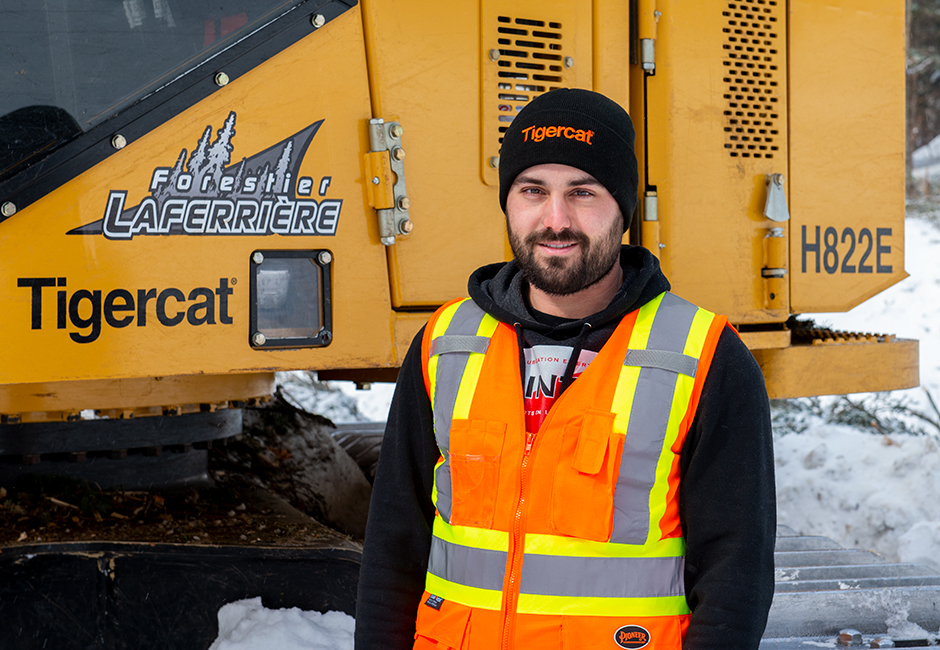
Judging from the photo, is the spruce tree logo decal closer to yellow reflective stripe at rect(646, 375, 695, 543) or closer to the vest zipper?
the vest zipper

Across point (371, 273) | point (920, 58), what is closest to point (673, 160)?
point (371, 273)

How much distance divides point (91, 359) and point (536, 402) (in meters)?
1.32

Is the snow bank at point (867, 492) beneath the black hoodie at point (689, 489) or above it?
beneath

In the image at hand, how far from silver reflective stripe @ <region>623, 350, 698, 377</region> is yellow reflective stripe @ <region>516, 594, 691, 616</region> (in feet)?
1.34

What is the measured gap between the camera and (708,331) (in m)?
1.70

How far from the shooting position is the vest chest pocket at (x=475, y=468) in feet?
5.52

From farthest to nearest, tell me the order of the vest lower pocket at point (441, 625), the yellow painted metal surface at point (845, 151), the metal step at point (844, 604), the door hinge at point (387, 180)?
the yellow painted metal surface at point (845, 151) < the metal step at point (844, 604) < the door hinge at point (387, 180) < the vest lower pocket at point (441, 625)

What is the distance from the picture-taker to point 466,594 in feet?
5.52

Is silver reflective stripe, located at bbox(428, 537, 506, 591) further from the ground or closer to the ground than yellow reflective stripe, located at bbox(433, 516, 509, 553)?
closer to the ground

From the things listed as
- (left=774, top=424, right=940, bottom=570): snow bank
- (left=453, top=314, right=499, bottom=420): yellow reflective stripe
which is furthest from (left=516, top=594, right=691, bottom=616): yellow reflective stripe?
(left=774, top=424, right=940, bottom=570): snow bank

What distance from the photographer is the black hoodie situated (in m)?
1.56

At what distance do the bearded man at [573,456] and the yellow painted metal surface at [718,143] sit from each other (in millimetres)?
1382

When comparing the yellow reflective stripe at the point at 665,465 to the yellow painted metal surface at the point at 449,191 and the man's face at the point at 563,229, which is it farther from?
the yellow painted metal surface at the point at 449,191

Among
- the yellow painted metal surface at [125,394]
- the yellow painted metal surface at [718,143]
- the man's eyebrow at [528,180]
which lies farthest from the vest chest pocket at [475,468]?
the yellow painted metal surface at [718,143]
